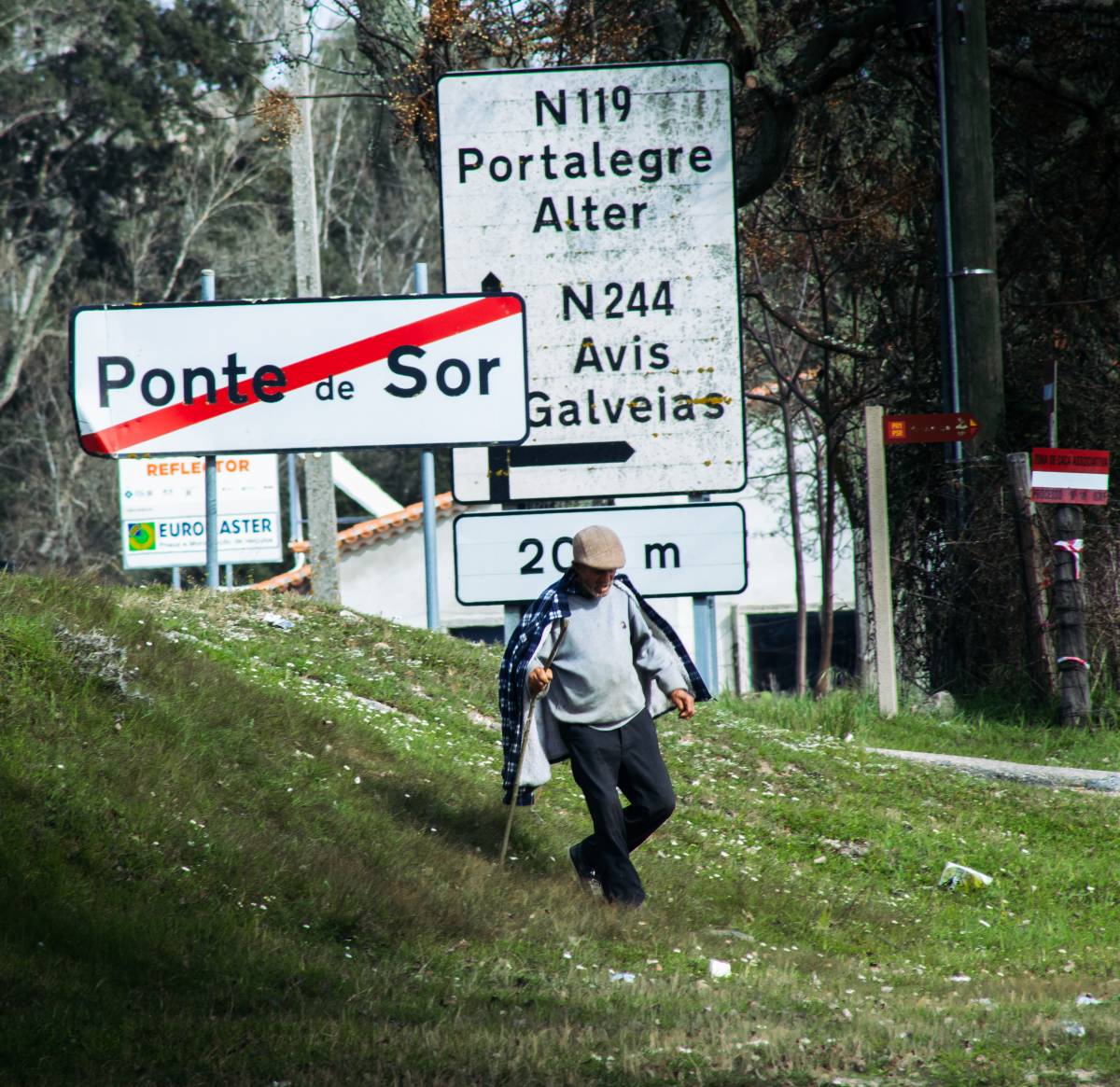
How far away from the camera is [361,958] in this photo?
19.9ft

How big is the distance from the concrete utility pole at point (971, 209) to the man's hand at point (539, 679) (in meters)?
8.62

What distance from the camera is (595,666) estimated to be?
23.7 feet

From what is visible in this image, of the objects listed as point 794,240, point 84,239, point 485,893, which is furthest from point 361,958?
point 84,239

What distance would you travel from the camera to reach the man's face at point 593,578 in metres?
7.06

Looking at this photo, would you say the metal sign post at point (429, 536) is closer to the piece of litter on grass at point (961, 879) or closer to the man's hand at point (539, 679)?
the piece of litter on grass at point (961, 879)

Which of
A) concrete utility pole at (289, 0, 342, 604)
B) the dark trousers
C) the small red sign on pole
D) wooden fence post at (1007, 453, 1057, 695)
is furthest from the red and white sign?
concrete utility pole at (289, 0, 342, 604)

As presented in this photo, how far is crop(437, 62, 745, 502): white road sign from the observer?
25.1 ft

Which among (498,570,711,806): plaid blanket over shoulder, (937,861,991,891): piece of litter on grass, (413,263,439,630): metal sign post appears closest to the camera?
(498,570,711,806): plaid blanket over shoulder

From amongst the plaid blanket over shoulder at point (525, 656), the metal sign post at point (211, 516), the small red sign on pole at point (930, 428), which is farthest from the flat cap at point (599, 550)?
the small red sign on pole at point (930, 428)

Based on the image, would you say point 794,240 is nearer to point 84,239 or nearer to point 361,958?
point 361,958

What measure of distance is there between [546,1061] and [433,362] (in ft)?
12.4

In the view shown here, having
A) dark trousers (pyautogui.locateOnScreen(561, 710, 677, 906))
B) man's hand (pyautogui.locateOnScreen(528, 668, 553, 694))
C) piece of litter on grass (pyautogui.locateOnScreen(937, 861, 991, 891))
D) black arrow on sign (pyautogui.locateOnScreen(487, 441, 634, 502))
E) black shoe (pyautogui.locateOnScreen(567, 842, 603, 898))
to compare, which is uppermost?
black arrow on sign (pyautogui.locateOnScreen(487, 441, 634, 502))

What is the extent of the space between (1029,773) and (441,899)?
20.5 ft

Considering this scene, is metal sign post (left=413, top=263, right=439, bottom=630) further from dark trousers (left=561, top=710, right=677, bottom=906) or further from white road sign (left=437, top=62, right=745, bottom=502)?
dark trousers (left=561, top=710, right=677, bottom=906)
